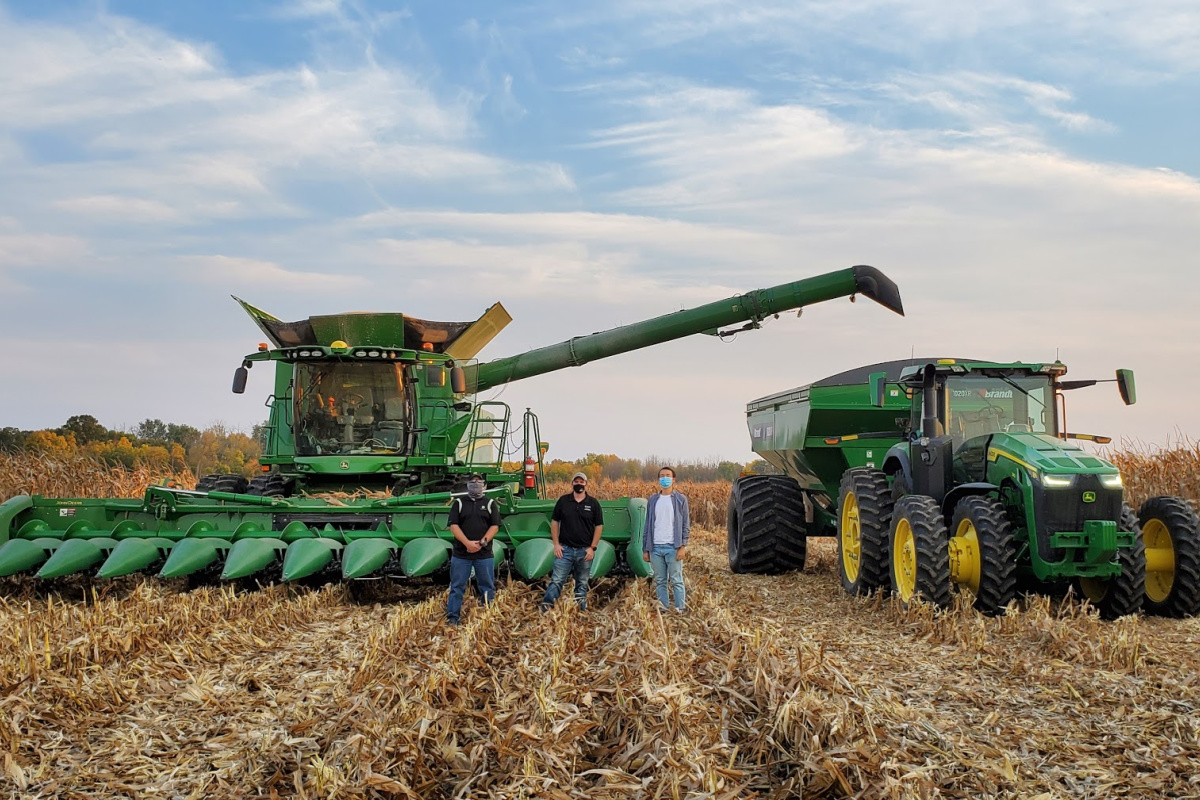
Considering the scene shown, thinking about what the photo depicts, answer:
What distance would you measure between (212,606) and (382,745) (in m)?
4.56

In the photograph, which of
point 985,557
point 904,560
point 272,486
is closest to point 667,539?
point 904,560

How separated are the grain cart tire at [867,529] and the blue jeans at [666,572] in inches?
83.9

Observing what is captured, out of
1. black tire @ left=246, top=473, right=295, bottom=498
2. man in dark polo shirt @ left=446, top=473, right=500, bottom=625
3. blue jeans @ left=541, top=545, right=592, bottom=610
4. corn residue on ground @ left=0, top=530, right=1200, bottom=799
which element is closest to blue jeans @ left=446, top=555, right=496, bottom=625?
man in dark polo shirt @ left=446, top=473, right=500, bottom=625

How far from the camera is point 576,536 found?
10.1 m

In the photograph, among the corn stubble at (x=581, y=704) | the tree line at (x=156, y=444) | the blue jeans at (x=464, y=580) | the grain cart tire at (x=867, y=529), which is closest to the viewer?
the corn stubble at (x=581, y=704)

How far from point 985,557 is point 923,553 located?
20.6 inches

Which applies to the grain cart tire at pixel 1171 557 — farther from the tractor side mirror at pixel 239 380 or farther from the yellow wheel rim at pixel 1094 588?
the tractor side mirror at pixel 239 380

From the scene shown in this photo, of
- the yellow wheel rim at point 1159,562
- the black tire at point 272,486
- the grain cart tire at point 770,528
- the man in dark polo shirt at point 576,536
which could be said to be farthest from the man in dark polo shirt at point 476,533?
the yellow wheel rim at point 1159,562

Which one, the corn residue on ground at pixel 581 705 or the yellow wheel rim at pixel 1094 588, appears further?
the yellow wheel rim at pixel 1094 588

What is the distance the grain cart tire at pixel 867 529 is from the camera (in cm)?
1085

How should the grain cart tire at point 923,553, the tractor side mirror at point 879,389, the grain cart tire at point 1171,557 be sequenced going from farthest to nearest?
the tractor side mirror at point 879,389
the grain cart tire at point 1171,557
the grain cart tire at point 923,553

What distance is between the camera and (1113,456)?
1805 centimetres

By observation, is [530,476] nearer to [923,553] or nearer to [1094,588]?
[923,553]

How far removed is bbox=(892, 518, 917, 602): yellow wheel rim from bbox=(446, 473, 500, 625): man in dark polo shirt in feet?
12.3
